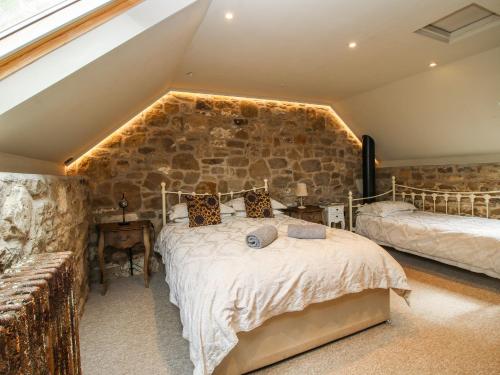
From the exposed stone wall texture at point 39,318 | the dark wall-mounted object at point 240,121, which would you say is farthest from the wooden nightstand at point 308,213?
the exposed stone wall texture at point 39,318

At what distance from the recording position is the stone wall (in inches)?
45.8

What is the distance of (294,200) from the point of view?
15.1ft

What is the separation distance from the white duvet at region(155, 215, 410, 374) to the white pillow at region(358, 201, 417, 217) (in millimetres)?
1941

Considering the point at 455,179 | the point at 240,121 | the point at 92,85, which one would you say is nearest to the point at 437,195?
the point at 455,179

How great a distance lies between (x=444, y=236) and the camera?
3100mm

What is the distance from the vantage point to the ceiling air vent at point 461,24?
2219 millimetres

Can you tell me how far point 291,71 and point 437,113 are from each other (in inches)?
80.0

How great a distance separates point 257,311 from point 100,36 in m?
1.69

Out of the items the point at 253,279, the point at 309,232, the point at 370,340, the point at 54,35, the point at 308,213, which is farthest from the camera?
the point at 308,213

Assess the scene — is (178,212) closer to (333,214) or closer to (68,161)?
(68,161)

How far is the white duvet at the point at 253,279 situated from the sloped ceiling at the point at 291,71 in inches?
50.8

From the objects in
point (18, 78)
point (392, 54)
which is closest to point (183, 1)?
point (18, 78)

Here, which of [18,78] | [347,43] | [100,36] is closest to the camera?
[18,78]

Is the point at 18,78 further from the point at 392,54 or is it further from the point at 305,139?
the point at 305,139
